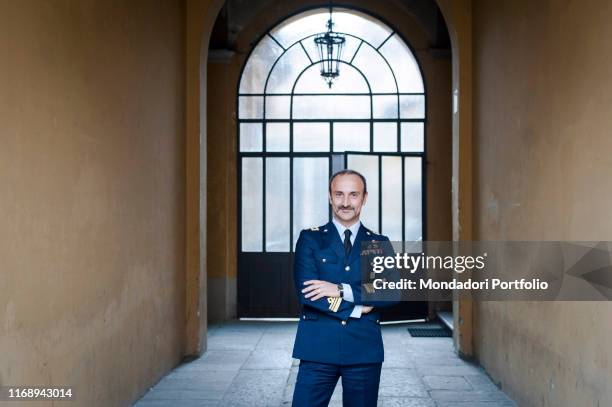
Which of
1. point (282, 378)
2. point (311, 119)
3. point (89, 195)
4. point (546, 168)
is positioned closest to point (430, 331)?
point (282, 378)

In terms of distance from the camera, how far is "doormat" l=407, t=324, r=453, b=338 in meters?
8.52

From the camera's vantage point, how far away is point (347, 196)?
3078 mm

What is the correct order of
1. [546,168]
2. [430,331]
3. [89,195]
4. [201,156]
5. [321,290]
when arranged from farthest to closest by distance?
1. [430,331]
2. [201,156]
3. [546,168]
4. [89,195]
5. [321,290]

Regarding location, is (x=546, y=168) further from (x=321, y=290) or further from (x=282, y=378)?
(x=282, y=378)

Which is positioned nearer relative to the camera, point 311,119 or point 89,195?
point 89,195

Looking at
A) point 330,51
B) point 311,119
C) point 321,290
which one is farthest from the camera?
point 311,119

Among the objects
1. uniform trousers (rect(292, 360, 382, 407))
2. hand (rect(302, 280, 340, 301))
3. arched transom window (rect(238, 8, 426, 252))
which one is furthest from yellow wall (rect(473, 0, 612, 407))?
arched transom window (rect(238, 8, 426, 252))

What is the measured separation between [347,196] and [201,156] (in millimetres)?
4280

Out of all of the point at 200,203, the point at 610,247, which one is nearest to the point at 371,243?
the point at 610,247

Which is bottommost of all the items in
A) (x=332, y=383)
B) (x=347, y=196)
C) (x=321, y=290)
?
(x=332, y=383)

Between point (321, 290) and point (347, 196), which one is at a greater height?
point (347, 196)

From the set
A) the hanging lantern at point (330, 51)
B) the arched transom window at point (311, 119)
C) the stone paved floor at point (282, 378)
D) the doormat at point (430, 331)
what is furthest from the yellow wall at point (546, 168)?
the arched transom window at point (311, 119)

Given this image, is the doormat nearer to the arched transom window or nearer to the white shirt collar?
the arched transom window

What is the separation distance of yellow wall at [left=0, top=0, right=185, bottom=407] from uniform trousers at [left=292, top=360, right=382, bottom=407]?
4.29ft
